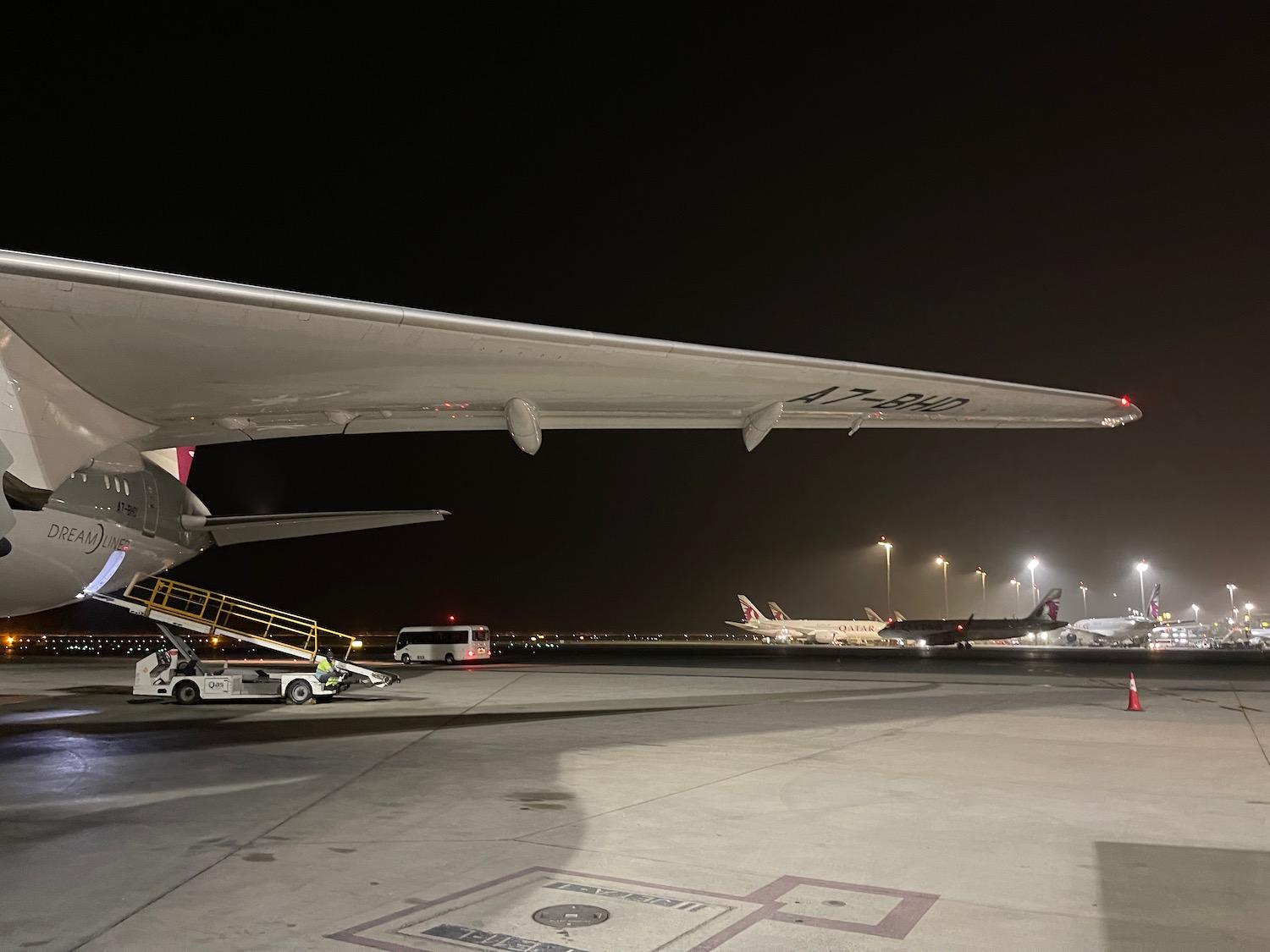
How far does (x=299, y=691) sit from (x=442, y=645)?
2151 centimetres

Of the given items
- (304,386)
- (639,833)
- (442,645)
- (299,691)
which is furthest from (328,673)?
(442,645)

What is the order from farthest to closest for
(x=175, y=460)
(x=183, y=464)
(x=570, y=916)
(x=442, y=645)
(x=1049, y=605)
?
(x=1049, y=605) < (x=442, y=645) < (x=183, y=464) < (x=175, y=460) < (x=570, y=916)

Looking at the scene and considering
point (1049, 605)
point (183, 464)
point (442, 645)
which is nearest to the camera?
point (183, 464)

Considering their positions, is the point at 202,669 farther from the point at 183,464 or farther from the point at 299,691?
the point at 183,464

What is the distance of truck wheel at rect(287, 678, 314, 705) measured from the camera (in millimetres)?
22250

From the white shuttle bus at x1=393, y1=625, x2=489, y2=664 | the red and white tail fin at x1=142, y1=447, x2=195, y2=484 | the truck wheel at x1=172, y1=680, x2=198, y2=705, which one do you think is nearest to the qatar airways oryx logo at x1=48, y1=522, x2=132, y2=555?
the red and white tail fin at x1=142, y1=447, x2=195, y2=484

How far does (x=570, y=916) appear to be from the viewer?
603 cm

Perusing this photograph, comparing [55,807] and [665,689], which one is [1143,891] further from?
[665,689]

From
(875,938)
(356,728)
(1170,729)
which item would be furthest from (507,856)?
(1170,729)

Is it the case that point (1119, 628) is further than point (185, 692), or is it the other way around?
point (1119, 628)

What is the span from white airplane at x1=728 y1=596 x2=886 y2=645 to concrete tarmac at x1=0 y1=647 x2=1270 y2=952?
56858 millimetres

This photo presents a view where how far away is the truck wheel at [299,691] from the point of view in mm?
22250

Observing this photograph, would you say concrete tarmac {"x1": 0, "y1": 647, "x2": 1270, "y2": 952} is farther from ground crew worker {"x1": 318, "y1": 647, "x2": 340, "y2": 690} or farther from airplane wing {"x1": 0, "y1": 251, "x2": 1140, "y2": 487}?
ground crew worker {"x1": 318, "y1": 647, "x2": 340, "y2": 690}

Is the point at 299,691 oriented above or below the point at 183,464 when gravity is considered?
below
